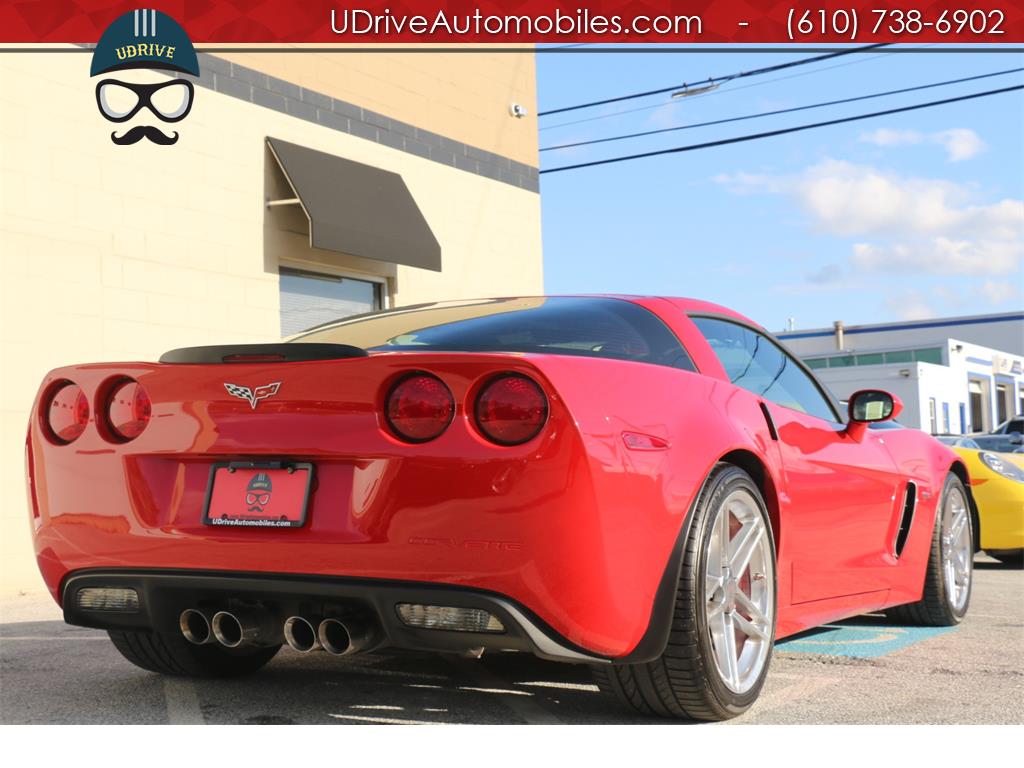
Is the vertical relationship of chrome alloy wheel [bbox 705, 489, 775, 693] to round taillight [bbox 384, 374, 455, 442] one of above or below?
below

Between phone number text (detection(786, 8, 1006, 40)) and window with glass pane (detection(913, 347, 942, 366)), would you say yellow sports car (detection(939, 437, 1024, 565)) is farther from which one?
window with glass pane (detection(913, 347, 942, 366))

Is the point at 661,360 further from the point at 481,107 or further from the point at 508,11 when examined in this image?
the point at 481,107

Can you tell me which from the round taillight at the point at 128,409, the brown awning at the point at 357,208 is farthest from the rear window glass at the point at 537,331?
the brown awning at the point at 357,208

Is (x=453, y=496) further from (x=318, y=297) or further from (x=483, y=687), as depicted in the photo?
(x=318, y=297)

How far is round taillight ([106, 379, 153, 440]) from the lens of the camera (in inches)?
144

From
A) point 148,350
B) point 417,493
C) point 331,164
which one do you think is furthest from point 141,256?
point 417,493

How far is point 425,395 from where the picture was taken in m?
3.31

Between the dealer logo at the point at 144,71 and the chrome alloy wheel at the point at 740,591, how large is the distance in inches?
285

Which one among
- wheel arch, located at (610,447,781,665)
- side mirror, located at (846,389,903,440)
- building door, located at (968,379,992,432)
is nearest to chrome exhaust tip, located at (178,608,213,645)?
wheel arch, located at (610,447,781,665)

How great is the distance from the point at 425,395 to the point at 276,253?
8.07m

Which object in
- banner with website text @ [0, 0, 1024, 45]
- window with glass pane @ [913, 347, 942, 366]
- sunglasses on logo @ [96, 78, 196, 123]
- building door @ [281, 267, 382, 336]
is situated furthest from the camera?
window with glass pane @ [913, 347, 942, 366]

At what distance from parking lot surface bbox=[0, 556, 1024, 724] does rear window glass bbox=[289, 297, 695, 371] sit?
3.60 ft

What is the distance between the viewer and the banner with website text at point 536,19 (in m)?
9.86

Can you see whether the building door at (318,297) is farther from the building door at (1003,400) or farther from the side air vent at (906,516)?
the building door at (1003,400)
